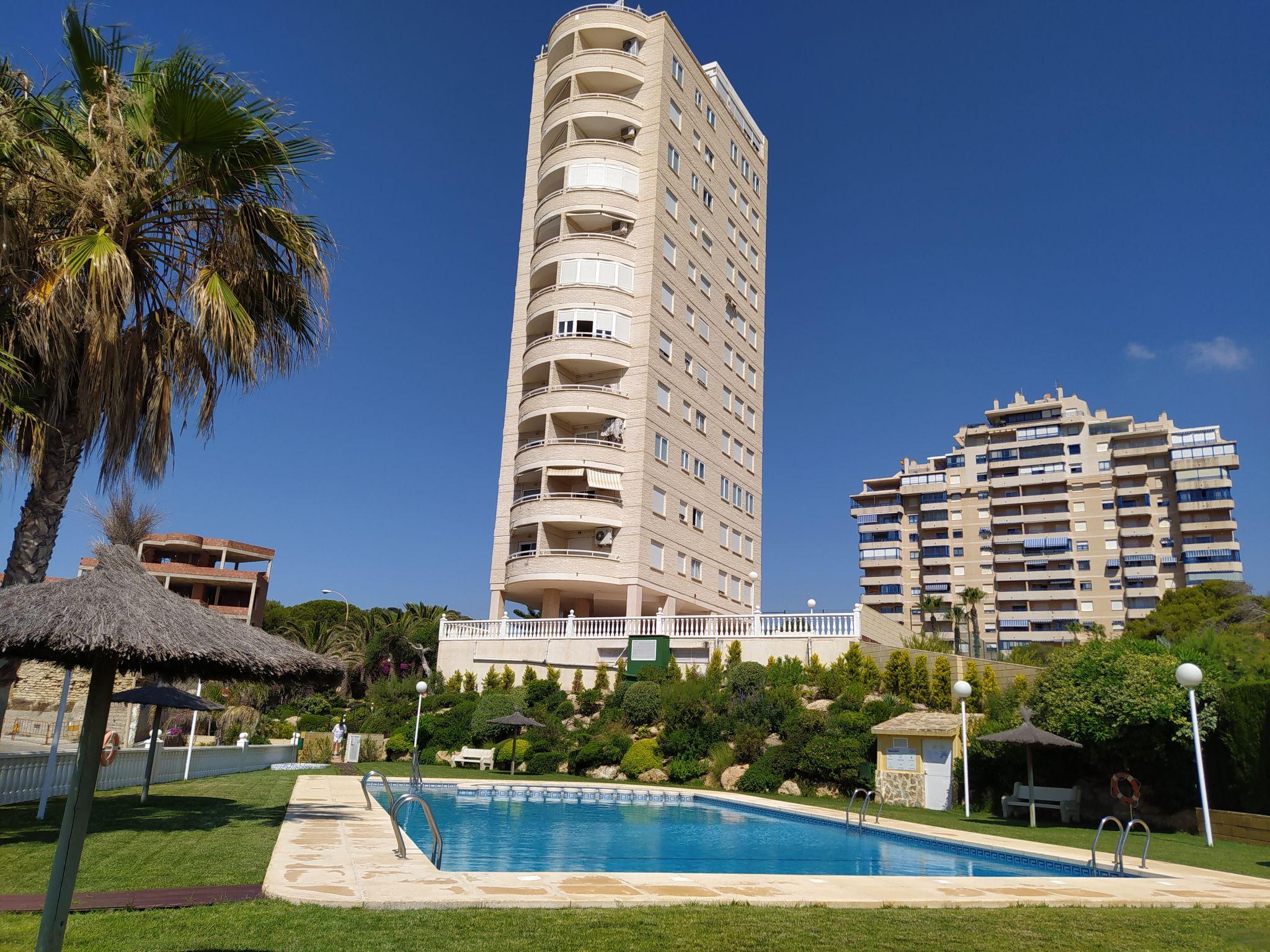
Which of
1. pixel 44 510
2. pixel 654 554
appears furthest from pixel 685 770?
pixel 44 510

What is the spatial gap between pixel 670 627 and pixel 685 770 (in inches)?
276

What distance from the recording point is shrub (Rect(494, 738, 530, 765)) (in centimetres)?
2778

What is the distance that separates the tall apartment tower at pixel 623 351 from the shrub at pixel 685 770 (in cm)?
1077

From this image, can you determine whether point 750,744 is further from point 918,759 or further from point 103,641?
point 103,641

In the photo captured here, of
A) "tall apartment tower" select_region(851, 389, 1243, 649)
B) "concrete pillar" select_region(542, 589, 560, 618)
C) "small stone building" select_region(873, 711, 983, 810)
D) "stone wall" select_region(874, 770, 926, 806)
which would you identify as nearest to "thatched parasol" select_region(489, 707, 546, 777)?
"small stone building" select_region(873, 711, 983, 810)

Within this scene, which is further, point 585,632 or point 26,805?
point 585,632

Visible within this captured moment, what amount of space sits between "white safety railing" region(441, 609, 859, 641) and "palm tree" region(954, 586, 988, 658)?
62.3 meters

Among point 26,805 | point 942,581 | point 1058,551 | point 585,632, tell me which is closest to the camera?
point 26,805

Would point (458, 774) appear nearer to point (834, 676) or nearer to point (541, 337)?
point (834, 676)

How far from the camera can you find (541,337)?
40.3 m

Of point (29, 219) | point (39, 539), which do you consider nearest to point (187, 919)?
point (39, 539)

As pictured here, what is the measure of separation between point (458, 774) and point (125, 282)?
62.1ft

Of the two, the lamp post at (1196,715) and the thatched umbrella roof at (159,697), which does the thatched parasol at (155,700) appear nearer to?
the thatched umbrella roof at (159,697)

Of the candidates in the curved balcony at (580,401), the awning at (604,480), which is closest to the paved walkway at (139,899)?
the awning at (604,480)
